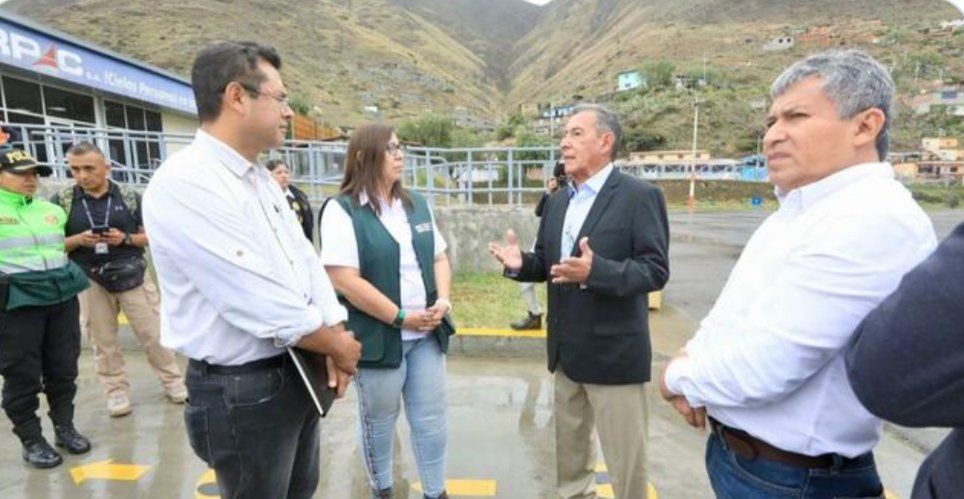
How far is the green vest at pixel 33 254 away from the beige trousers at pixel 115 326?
0.65m

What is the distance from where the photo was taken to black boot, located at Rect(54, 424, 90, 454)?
322 cm

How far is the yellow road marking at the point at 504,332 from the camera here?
4.83 m

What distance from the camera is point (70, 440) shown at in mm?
3234

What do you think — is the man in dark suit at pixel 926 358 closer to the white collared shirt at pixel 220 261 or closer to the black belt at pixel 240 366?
the white collared shirt at pixel 220 261

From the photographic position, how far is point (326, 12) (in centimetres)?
10856

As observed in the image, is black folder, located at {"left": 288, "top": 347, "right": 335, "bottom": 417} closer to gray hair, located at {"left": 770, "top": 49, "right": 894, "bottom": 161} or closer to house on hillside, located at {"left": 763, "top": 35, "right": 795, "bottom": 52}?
gray hair, located at {"left": 770, "top": 49, "right": 894, "bottom": 161}

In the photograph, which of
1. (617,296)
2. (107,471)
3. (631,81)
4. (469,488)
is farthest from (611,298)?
(631,81)

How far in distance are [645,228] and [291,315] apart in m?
1.42

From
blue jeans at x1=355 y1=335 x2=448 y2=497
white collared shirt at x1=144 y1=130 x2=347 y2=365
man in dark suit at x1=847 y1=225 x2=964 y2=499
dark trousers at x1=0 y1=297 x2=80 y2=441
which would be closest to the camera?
Result: man in dark suit at x1=847 y1=225 x2=964 y2=499

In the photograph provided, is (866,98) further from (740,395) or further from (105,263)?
(105,263)

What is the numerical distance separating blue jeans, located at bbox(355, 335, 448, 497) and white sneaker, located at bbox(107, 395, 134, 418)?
221 cm

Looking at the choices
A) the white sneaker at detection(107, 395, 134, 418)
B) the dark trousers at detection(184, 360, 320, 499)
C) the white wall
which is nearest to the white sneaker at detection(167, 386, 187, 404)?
the white sneaker at detection(107, 395, 134, 418)

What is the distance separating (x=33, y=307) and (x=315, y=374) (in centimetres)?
222

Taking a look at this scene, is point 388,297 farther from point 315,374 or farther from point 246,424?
point 246,424
